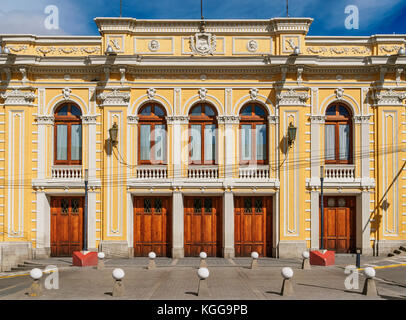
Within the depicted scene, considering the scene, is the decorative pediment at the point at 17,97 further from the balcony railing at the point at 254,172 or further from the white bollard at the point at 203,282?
the white bollard at the point at 203,282

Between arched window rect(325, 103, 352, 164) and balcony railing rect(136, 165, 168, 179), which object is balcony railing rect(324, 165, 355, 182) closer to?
arched window rect(325, 103, 352, 164)

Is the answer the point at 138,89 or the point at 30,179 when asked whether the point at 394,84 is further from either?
the point at 30,179

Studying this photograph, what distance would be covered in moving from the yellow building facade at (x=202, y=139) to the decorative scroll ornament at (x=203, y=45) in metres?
0.05

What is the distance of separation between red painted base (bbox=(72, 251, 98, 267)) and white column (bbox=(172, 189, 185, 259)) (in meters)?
3.80

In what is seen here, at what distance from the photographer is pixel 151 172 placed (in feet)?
67.7

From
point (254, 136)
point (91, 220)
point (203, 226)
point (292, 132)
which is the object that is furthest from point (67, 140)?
point (292, 132)

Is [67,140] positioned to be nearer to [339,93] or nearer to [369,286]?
[339,93]

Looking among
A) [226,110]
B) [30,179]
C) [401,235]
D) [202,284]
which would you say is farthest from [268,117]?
[30,179]

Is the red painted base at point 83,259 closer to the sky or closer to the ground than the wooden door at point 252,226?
closer to the ground

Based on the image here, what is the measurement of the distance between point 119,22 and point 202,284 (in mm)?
13651

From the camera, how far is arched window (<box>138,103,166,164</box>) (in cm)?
2078

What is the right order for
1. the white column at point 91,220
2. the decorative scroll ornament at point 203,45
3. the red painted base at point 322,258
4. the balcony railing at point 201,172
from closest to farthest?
the red painted base at point 322,258, the white column at point 91,220, the balcony railing at point 201,172, the decorative scroll ornament at point 203,45

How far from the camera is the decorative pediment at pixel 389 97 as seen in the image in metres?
20.5

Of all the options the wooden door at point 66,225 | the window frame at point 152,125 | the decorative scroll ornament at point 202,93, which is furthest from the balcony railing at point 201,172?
the wooden door at point 66,225
